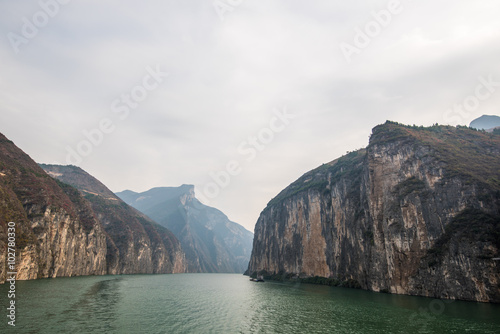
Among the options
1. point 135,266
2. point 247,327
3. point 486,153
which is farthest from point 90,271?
point 486,153

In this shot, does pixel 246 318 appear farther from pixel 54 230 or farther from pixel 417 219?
pixel 54 230

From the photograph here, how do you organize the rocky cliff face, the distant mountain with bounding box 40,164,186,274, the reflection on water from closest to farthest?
the reflection on water
the rocky cliff face
the distant mountain with bounding box 40,164,186,274

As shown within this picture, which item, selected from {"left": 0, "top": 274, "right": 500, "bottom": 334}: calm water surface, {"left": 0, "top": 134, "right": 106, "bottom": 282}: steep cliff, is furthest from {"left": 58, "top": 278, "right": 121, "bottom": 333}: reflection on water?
{"left": 0, "top": 134, "right": 106, "bottom": 282}: steep cliff

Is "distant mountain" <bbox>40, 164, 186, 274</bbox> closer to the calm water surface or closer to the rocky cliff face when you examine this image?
the rocky cliff face

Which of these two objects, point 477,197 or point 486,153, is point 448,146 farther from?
point 477,197

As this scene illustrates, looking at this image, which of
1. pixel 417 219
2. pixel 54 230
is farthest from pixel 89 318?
pixel 54 230
